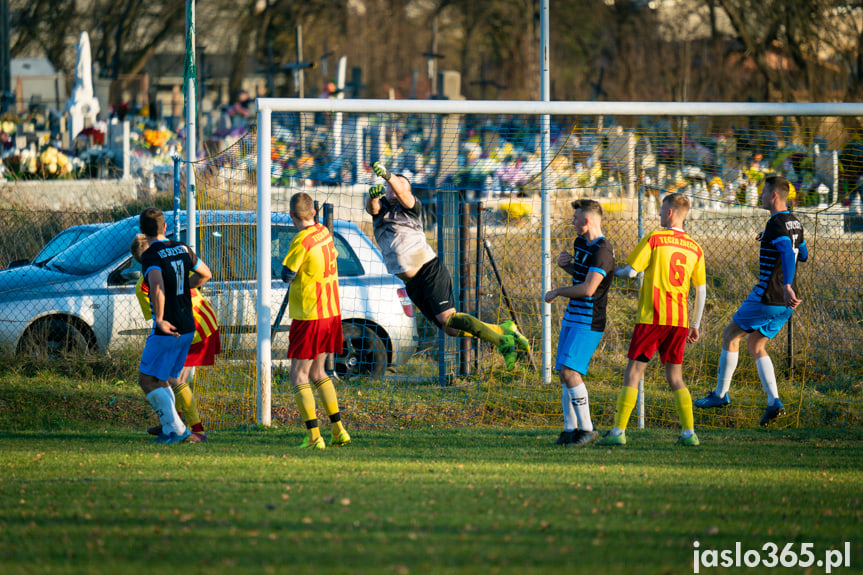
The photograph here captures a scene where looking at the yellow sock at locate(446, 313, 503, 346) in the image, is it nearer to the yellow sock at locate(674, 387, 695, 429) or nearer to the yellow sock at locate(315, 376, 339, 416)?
the yellow sock at locate(315, 376, 339, 416)

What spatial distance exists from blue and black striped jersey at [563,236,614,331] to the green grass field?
3.22 ft

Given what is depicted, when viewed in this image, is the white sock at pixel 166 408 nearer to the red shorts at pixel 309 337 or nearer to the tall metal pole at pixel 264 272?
the tall metal pole at pixel 264 272

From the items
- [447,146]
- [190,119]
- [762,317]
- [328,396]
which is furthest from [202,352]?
[447,146]

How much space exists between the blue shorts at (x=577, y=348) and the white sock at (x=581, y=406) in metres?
0.18

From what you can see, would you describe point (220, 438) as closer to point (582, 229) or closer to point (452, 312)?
point (452, 312)

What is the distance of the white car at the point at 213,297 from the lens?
8.82m

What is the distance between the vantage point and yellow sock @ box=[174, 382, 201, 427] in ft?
23.0

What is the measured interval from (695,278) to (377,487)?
311 cm

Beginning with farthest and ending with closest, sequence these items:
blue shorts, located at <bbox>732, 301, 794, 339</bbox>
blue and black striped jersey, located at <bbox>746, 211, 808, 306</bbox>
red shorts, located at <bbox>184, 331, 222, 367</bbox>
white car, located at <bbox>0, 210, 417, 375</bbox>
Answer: white car, located at <bbox>0, 210, 417, 375</bbox>
blue shorts, located at <bbox>732, 301, 794, 339</bbox>
blue and black striped jersey, located at <bbox>746, 211, 808, 306</bbox>
red shorts, located at <bbox>184, 331, 222, 367</bbox>

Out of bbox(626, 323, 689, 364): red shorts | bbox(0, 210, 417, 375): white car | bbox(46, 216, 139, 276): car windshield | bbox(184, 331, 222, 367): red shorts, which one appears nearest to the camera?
bbox(626, 323, 689, 364): red shorts

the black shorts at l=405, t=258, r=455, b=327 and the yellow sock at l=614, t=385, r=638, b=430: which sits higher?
the black shorts at l=405, t=258, r=455, b=327

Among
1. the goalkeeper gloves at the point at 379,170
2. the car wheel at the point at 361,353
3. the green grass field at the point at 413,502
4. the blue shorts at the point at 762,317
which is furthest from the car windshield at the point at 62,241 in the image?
the blue shorts at the point at 762,317

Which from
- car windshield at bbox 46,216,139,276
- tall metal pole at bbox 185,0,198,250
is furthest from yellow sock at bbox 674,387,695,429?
car windshield at bbox 46,216,139,276

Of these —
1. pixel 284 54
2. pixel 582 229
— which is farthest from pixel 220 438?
pixel 284 54
